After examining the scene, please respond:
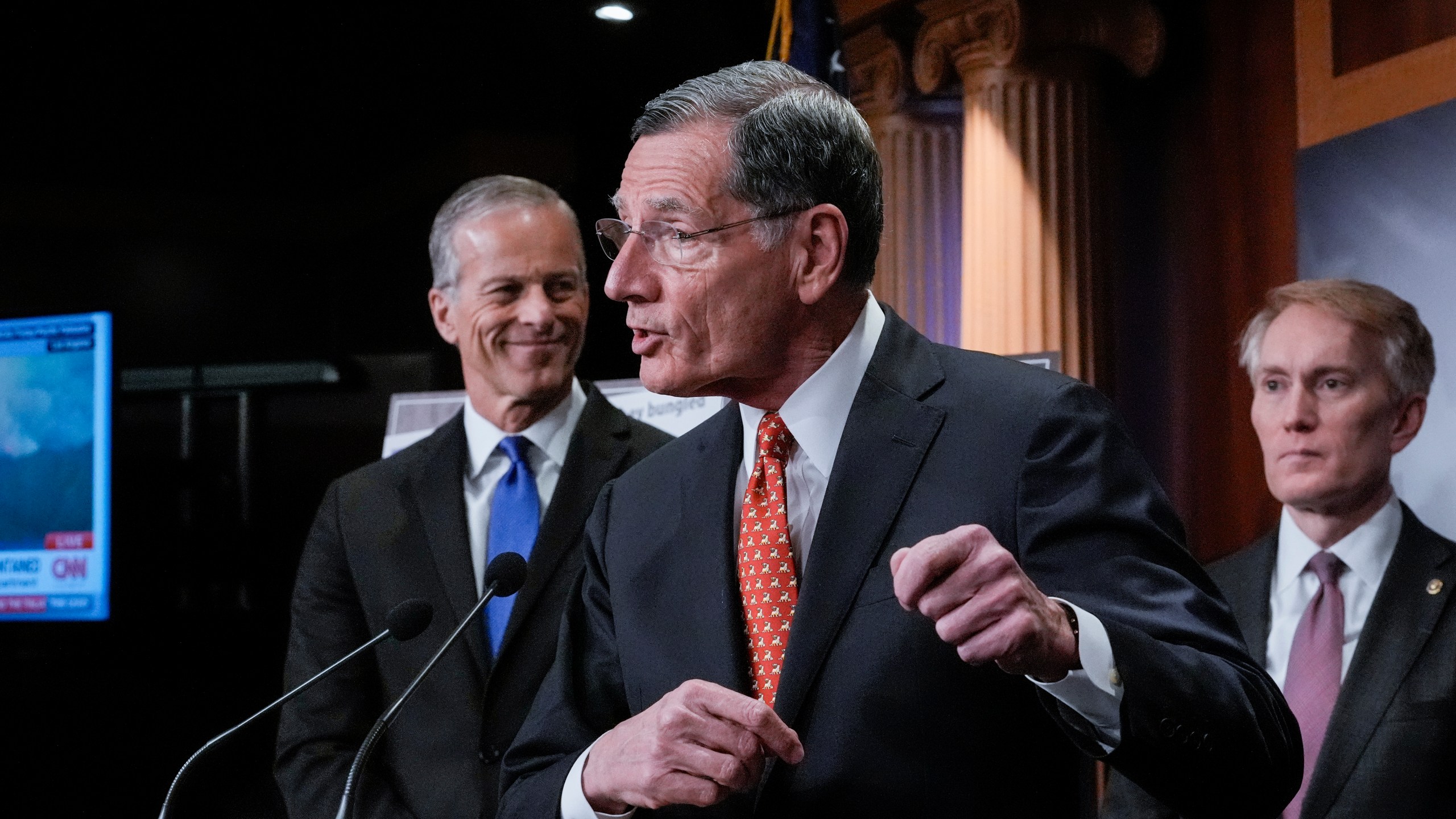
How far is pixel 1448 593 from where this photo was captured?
8.13 ft

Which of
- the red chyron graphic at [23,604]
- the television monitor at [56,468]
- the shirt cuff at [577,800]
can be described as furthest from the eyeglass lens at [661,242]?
the red chyron graphic at [23,604]

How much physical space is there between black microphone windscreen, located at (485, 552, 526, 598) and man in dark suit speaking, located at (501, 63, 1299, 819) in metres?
0.15

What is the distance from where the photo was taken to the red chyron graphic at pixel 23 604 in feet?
11.9

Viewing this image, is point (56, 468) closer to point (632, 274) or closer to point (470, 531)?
point (470, 531)

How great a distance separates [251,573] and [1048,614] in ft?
13.8

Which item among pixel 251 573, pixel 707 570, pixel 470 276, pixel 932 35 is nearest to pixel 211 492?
pixel 251 573

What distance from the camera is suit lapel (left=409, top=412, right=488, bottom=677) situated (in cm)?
244

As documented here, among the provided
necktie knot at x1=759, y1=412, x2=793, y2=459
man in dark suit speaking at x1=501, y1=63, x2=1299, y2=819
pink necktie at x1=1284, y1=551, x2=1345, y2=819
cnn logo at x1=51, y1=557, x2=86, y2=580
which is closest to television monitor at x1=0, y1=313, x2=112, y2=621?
cnn logo at x1=51, y1=557, x2=86, y2=580

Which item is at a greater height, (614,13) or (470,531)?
(614,13)

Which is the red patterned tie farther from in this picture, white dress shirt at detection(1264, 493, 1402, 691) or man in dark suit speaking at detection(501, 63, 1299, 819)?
white dress shirt at detection(1264, 493, 1402, 691)

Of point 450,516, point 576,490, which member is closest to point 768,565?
point 576,490

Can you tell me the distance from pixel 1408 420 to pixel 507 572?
6.50 feet

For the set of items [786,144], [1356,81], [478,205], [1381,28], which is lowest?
[786,144]

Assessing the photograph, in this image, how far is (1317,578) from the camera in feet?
8.61
